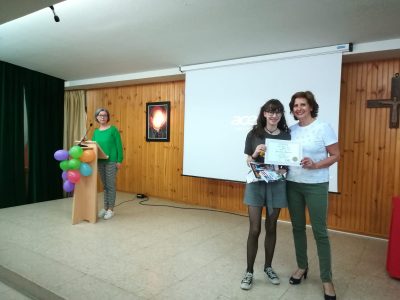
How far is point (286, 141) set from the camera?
179 cm

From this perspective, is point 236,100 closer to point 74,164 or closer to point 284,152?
point 284,152

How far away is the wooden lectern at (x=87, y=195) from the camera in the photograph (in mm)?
3293

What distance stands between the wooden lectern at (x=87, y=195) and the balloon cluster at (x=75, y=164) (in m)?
0.06

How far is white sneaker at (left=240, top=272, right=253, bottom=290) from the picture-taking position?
1964 millimetres

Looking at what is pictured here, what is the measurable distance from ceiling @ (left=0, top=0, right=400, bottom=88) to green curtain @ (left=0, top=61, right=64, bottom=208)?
27.4 inches

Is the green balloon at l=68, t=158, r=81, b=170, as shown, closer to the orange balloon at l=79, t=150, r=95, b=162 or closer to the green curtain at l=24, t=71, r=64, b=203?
the orange balloon at l=79, t=150, r=95, b=162

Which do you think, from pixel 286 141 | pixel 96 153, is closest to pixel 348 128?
pixel 286 141

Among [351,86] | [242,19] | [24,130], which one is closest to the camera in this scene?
[242,19]

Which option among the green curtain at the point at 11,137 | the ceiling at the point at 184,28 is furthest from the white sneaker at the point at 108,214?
the ceiling at the point at 184,28

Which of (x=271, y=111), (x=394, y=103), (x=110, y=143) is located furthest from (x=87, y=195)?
(x=394, y=103)

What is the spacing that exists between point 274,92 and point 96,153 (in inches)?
87.3

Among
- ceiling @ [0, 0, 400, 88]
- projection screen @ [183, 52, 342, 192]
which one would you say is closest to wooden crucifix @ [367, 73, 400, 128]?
ceiling @ [0, 0, 400, 88]

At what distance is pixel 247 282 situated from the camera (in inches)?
77.7

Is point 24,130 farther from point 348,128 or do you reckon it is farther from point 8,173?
point 348,128
